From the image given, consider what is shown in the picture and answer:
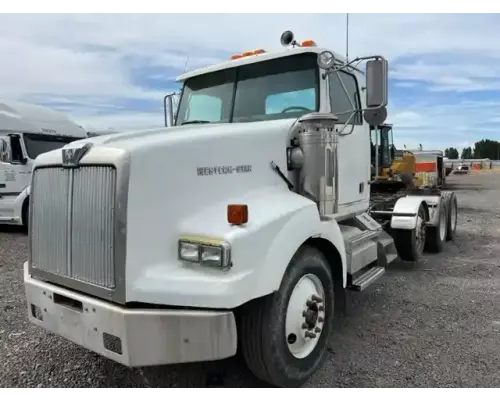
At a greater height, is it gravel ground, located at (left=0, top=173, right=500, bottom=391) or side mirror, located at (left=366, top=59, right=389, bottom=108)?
side mirror, located at (left=366, top=59, right=389, bottom=108)

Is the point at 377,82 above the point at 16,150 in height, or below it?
above

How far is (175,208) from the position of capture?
107 inches

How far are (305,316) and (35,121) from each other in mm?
Result: 12429

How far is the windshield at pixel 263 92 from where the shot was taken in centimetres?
402

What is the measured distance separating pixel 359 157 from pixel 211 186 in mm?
2285

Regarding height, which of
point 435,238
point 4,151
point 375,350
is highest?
point 4,151

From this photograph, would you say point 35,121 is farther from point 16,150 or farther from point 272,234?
point 272,234

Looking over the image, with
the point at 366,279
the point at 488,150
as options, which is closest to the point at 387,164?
the point at 366,279

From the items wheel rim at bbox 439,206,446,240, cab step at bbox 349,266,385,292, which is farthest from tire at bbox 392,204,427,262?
cab step at bbox 349,266,385,292

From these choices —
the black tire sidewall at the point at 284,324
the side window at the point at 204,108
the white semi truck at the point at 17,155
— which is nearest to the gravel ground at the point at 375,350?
the black tire sidewall at the point at 284,324

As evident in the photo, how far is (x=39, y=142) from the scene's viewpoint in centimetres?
1150

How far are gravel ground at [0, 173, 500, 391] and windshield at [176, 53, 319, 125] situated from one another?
2.11 meters

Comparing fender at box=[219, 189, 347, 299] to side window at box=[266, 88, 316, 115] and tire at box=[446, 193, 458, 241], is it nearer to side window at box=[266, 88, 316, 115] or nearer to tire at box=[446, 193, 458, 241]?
side window at box=[266, 88, 316, 115]

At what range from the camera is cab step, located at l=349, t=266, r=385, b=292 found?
397 cm
